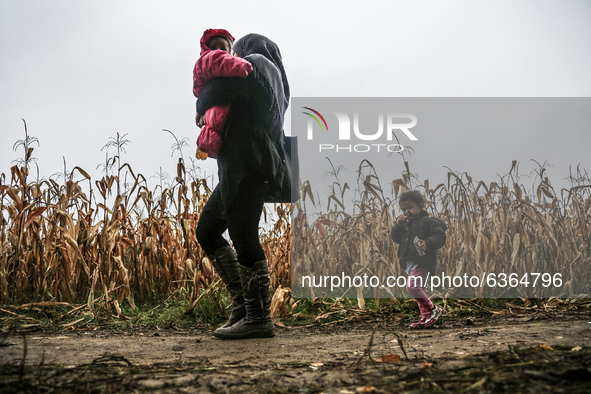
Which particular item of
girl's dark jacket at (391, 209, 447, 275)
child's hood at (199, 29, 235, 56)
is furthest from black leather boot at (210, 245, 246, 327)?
girl's dark jacket at (391, 209, 447, 275)

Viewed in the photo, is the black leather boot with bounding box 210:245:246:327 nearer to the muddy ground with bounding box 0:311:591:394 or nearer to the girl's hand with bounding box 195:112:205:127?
the muddy ground with bounding box 0:311:591:394

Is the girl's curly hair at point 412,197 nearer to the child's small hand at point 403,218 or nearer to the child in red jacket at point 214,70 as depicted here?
the child's small hand at point 403,218

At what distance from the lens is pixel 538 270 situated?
3699mm

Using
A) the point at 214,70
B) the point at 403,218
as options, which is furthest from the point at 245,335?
the point at 403,218

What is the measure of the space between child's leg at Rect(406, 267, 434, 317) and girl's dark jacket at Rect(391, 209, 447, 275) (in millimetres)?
61

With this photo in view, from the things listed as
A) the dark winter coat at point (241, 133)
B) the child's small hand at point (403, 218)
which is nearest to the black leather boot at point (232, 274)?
the dark winter coat at point (241, 133)

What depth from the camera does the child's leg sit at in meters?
2.56

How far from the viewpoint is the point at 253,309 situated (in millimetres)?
2080

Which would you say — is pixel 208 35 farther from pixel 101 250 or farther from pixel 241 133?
pixel 101 250

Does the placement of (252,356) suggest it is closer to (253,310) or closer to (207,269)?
(253,310)

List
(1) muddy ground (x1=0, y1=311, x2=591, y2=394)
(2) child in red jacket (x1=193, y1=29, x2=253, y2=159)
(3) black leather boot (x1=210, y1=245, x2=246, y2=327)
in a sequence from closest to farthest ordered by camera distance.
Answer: (1) muddy ground (x1=0, y1=311, x2=591, y2=394) < (2) child in red jacket (x1=193, y1=29, x2=253, y2=159) < (3) black leather boot (x1=210, y1=245, x2=246, y2=327)

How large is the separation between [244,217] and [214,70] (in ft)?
2.11

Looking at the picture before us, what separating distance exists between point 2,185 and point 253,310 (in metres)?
2.27

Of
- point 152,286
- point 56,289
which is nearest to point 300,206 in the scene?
point 152,286
